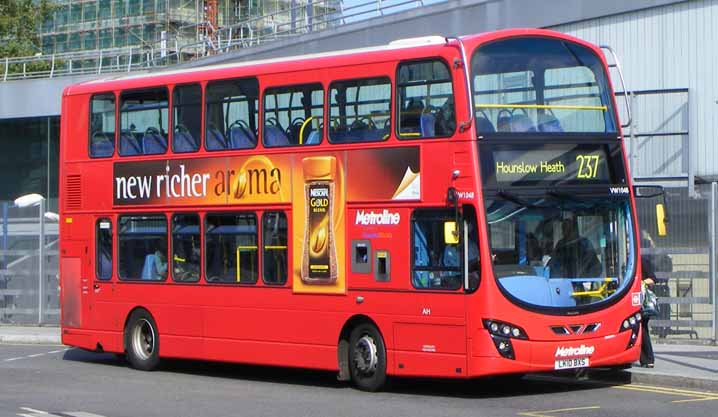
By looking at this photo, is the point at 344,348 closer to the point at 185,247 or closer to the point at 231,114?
the point at 185,247

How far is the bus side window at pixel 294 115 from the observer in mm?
16547

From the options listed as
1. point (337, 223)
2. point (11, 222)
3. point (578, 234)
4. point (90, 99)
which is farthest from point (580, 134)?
point (11, 222)

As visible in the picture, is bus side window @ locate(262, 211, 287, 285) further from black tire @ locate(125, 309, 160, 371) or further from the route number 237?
the route number 237

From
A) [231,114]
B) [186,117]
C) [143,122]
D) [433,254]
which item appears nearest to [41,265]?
[143,122]

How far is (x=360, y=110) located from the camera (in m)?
16.0

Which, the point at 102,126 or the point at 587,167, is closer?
the point at 587,167

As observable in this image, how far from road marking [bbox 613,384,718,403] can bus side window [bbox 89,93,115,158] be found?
28.1 ft

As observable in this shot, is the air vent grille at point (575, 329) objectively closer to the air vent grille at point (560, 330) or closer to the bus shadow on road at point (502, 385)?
the air vent grille at point (560, 330)

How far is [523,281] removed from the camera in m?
14.6

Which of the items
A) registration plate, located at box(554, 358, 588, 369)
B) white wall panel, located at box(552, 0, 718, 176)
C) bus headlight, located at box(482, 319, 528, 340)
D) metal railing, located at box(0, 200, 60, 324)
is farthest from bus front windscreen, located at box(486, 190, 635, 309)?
metal railing, located at box(0, 200, 60, 324)

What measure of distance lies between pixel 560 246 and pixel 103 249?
315 inches

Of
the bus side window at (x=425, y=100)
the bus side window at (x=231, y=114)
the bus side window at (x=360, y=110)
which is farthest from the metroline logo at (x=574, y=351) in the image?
the bus side window at (x=231, y=114)

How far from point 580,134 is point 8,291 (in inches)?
662

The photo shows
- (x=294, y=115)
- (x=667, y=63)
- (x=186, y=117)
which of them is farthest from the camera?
(x=667, y=63)
